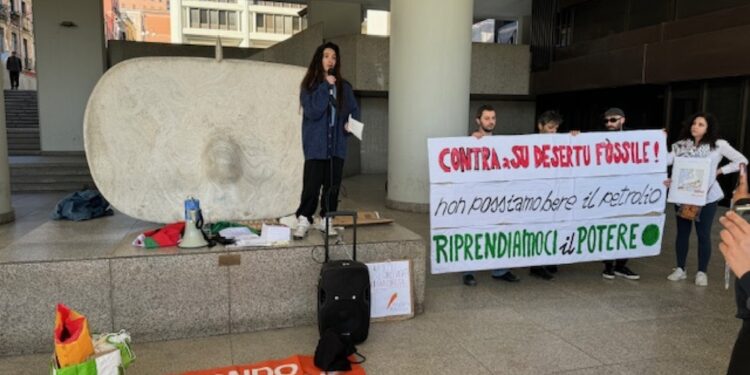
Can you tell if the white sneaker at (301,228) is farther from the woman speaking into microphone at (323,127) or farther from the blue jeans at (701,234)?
the blue jeans at (701,234)

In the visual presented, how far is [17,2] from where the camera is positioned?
1703 inches

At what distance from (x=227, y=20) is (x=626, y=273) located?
7355 centimetres

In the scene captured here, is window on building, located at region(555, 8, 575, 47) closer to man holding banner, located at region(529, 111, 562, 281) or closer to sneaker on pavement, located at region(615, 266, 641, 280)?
man holding banner, located at region(529, 111, 562, 281)

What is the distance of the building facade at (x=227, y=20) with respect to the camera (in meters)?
70.8

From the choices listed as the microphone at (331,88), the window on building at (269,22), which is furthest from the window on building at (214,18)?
the microphone at (331,88)

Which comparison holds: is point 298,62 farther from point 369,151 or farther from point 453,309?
point 453,309

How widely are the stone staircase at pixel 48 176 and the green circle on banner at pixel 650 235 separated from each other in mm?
9725

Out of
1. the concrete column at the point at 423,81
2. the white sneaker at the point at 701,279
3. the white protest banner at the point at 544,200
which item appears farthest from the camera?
the concrete column at the point at 423,81

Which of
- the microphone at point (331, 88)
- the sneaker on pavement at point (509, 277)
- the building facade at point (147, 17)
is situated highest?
the building facade at point (147, 17)

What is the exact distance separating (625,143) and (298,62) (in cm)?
961

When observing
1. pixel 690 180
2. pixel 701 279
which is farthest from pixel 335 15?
pixel 701 279

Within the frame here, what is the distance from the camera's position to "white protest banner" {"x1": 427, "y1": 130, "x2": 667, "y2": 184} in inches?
181

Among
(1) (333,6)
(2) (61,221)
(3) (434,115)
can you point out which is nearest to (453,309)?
(2) (61,221)

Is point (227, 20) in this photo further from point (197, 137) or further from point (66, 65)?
point (197, 137)
